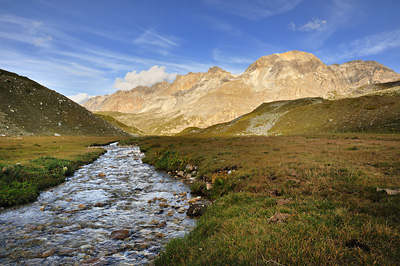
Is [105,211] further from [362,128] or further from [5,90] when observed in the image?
[5,90]

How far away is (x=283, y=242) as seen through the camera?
18.7ft

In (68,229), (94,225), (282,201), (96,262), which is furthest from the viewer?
(94,225)

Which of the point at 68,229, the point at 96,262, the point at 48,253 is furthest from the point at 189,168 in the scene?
the point at 48,253

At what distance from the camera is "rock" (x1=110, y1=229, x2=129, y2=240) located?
8.64 meters

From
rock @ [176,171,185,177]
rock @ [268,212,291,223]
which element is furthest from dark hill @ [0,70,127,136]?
rock @ [268,212,291,223]

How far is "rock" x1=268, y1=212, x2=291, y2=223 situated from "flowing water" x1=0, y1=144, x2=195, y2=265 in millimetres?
4005

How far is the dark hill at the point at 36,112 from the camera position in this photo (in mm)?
68938

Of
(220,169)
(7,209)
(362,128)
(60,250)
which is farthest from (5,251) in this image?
(362,128)

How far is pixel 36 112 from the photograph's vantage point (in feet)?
258

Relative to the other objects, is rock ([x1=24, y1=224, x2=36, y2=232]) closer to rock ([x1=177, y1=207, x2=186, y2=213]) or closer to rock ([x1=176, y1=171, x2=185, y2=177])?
rock ([x1=177, y1=207, x2=186, y2=213])

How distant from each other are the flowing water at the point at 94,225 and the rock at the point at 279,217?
13.1ft

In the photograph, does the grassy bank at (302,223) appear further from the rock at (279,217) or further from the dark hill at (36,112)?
the dark hill at (36,112)

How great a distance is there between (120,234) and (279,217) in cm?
694

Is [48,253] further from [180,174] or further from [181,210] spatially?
[180,174]
